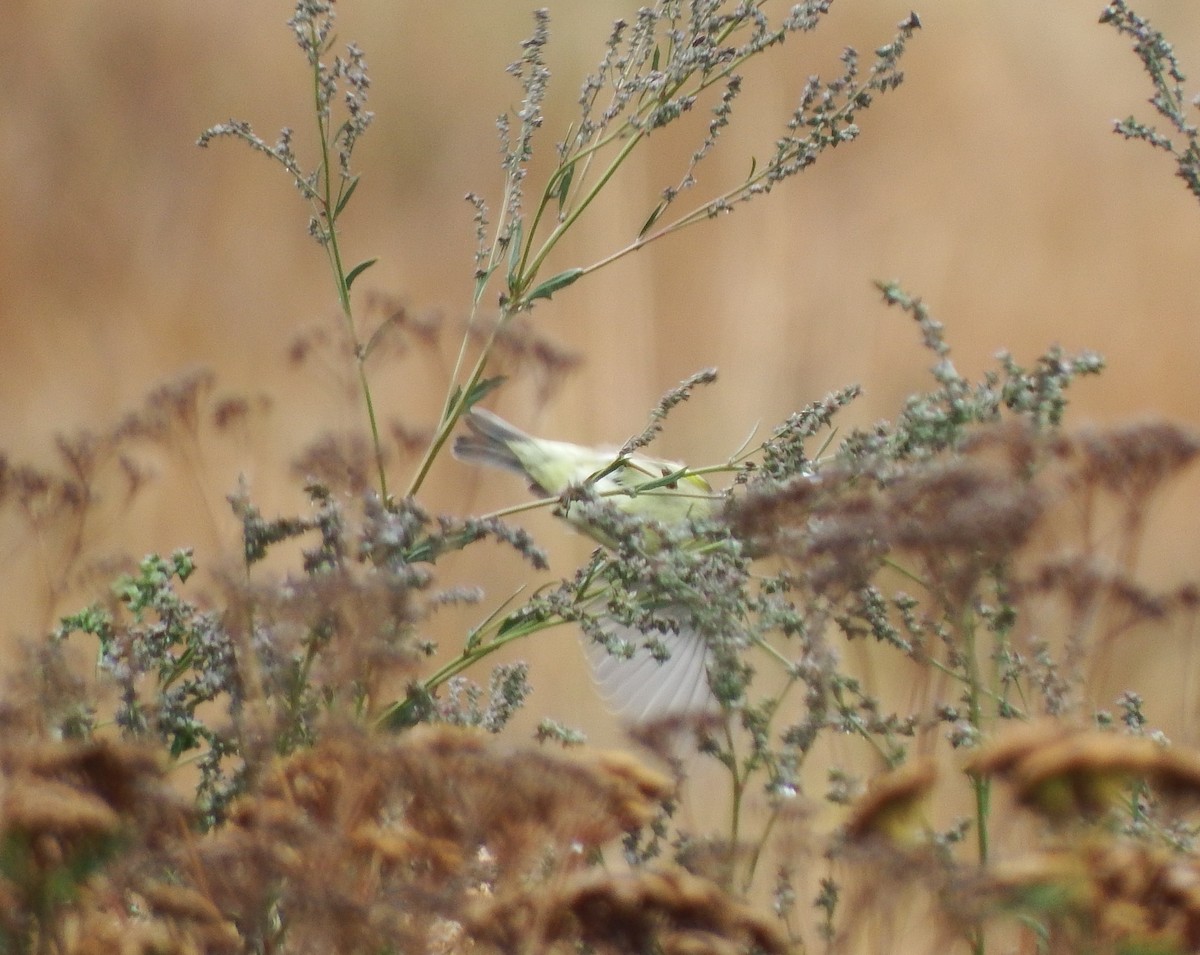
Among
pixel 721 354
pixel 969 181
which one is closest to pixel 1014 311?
pixel 969 181

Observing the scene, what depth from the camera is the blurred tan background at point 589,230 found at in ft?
7.14

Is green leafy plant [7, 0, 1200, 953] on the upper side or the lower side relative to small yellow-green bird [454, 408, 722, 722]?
lower

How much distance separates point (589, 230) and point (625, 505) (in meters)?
0.95

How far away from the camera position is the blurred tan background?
2176 mm

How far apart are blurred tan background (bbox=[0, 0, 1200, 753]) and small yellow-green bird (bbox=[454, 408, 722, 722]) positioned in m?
0.42

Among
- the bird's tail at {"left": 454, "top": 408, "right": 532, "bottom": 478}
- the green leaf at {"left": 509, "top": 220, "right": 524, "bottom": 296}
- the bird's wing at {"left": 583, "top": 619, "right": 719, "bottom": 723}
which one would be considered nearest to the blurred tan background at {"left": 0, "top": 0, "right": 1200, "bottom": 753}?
the bird's tail at {"left": 454, "top": 408, "right": 532, "bottom": 478}

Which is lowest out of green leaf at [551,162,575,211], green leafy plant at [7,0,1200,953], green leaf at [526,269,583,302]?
green leafy plant at [7,0,1200,953]

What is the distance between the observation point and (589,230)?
90.6 inches

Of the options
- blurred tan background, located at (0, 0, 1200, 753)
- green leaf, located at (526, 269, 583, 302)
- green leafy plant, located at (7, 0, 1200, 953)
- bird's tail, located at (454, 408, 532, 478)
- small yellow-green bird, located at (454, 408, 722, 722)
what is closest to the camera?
green leafy plant, located at (7, 0, 1200, 953)

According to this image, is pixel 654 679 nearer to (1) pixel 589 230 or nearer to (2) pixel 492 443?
(2) pixel 492 443

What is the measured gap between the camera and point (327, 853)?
15.4 inches

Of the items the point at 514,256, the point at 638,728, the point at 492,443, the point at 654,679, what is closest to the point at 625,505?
the point at 654,679

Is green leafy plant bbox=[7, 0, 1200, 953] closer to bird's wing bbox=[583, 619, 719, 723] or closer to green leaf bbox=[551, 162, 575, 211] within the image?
green leaf bbox=[551, 162, 575, 211]

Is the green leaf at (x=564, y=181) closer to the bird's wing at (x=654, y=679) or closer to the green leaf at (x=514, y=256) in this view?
the green leaf at (x=514, y=256)
